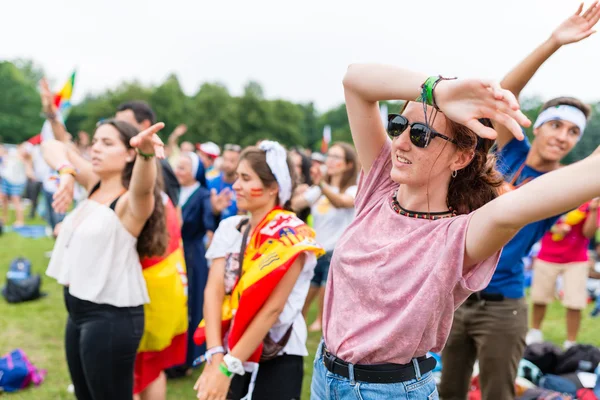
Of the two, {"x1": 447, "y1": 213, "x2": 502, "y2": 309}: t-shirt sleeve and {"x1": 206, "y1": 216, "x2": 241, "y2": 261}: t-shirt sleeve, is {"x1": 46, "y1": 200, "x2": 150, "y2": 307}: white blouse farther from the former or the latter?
{"x1": 447, "y1": 213, "x2": 502, "y2": 309}: t-shirt sleeve

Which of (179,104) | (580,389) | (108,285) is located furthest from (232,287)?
(179,104)

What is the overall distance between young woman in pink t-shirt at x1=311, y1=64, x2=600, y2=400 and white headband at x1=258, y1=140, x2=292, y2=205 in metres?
1.05

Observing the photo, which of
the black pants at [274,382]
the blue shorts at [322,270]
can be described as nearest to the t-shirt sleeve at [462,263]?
the black pants at [274,382]

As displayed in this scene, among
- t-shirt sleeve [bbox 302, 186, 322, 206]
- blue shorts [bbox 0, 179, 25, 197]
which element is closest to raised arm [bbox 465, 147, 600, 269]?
t-shirt sleeve [bbox 302, 186, 322, 206]

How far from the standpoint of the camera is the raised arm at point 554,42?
1.82m

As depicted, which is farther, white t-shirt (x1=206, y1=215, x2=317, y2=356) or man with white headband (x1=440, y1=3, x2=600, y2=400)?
man with white headband (x1=440, y1=3, x2=600, y2=400)

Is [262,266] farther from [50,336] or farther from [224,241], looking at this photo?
[50,336]

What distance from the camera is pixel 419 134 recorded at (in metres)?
1.73

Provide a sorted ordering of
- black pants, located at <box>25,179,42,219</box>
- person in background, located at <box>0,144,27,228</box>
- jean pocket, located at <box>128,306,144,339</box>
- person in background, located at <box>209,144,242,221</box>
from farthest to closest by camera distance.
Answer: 1. black pants, located at <box>25,179,42,219</box>
2. person in background, located at <box>0,144,27,228</box>
3. person in background, located at <box>209,144,242,221</box>
4. jean pocket, located at <box>128,306,144,339</box>

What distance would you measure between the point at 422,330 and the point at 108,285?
6.18ft

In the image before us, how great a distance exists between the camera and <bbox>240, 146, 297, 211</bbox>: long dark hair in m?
3.03

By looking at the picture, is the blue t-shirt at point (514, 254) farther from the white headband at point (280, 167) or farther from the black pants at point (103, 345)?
the black pants at point (103, 345)

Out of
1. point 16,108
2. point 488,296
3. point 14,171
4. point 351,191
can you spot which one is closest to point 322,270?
point 351,191

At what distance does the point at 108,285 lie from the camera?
2.95 meters
